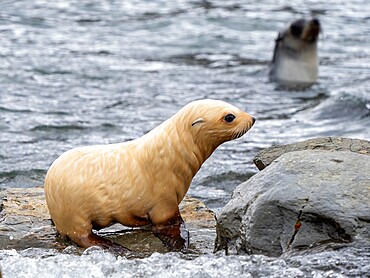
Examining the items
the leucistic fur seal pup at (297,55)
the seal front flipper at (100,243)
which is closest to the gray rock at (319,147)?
the seal front flipper at (100,243)

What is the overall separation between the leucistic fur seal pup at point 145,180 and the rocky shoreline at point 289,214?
131 mm

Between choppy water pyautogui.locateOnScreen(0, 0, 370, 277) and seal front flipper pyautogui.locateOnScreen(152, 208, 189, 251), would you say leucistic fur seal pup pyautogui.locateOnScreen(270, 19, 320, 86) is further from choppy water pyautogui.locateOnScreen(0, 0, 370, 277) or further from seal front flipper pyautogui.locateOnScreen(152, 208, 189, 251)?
seal front flipper pyautogui.locateOnScreen(152, 208, 189, 251)

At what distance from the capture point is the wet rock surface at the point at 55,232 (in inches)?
193

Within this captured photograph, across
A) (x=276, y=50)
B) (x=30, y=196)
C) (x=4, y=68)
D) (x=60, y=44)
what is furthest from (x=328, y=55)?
(x=30, y=196)

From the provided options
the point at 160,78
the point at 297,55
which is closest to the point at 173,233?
the point at 160,78

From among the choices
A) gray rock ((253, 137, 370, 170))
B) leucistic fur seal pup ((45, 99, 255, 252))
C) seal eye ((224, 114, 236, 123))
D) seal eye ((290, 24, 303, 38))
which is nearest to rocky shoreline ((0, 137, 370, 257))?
leucistic fur seal pup ((45, 99, 255, 252))

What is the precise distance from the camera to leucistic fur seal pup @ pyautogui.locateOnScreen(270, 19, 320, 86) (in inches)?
523

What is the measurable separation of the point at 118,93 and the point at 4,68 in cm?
195

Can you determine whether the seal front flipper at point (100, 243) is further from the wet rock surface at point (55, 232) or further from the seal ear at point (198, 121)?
the seal ear at point (198, 121)

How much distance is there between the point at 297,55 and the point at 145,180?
9.39 meters

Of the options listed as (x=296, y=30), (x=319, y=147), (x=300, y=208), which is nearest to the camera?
(x=300, y=208)

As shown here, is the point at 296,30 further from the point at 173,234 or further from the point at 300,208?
the point at 300,208

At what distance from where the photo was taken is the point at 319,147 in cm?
529

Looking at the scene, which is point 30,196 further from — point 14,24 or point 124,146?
point 14,24
